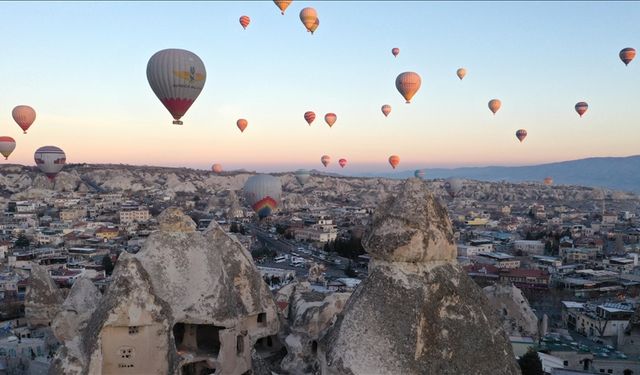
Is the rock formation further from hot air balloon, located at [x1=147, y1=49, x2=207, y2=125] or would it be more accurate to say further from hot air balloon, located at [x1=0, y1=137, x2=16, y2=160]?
hot air balloon, located at [x1=0, y1=137, x2=16, y2=160]

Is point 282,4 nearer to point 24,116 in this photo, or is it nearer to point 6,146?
point 24,116

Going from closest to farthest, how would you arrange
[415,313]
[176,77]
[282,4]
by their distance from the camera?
[415,313]
[176,77]
[282,4]

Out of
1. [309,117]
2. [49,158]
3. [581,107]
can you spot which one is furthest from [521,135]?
[49,158]

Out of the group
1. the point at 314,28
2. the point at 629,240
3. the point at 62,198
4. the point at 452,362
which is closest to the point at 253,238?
the point at 314,28

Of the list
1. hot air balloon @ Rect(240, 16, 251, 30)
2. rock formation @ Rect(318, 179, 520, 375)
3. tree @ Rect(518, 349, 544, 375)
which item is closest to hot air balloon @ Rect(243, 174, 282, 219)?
hot air balloon @ Rect(240, 16, 251, 30)

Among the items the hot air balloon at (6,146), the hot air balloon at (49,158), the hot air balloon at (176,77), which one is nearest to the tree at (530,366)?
the hot air balloon at (176,77)

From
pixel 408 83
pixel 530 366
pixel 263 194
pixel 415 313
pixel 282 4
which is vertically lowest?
pixel 530 366

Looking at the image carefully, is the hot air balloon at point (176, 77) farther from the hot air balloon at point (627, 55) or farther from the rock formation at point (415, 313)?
the hot air balloon at point (627, 55)
